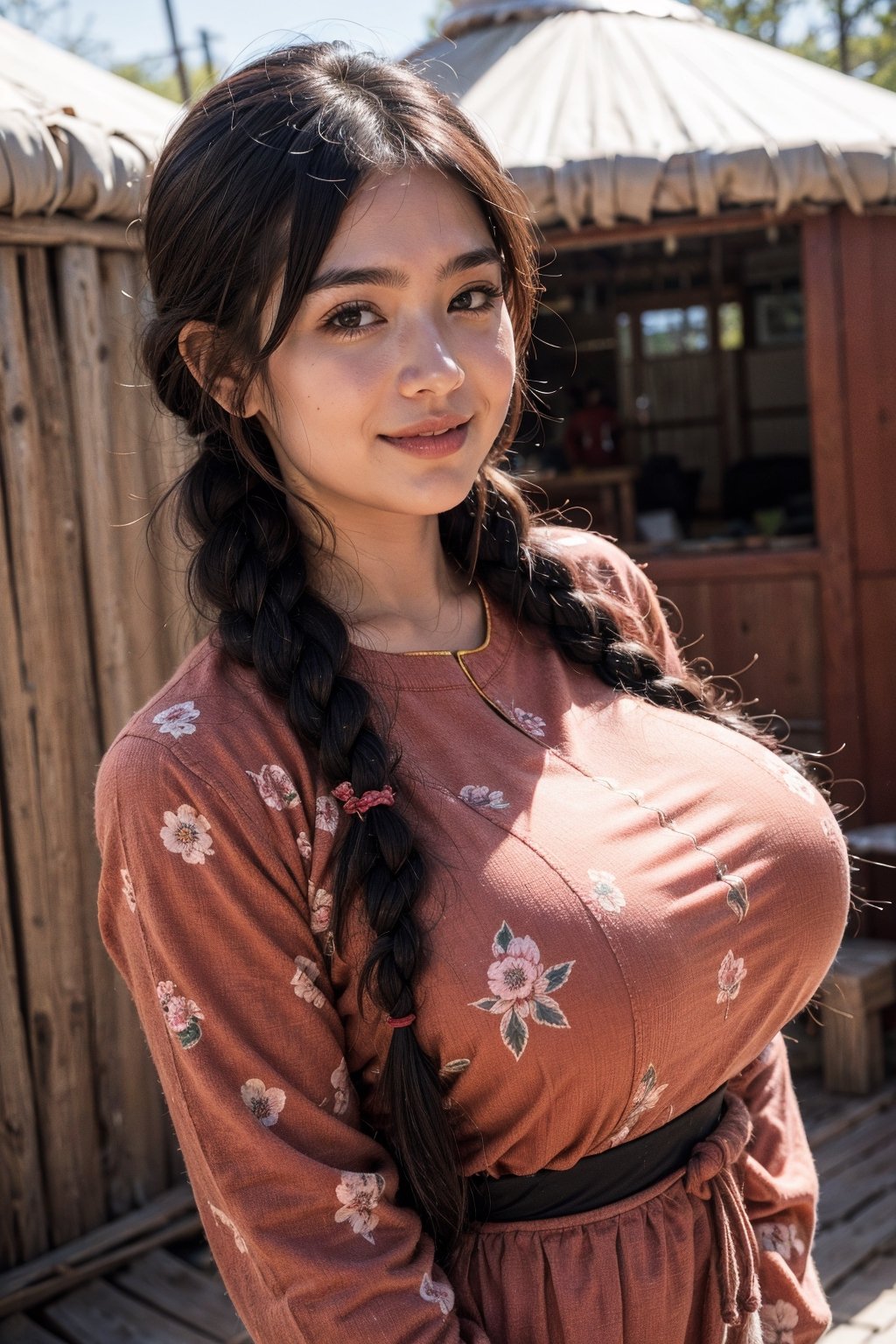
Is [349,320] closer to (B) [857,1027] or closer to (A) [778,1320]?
(A) [778,1320]

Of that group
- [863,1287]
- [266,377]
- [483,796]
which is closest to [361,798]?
[483,796]

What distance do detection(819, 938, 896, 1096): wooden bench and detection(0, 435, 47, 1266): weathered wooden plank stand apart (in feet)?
7.77

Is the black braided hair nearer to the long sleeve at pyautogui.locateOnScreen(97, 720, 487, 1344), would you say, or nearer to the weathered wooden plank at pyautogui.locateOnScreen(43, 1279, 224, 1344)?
the long sleeve at pyautogui.locateOnScreen(97, 720, 487, 1344)

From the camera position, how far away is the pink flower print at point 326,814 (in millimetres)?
1346

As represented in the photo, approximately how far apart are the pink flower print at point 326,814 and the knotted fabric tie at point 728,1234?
0.58m

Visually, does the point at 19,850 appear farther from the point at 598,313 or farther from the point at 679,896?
the point at 598,313

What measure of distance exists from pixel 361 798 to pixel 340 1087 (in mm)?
277

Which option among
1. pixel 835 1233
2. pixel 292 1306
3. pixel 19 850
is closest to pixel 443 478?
pixel 292 1306

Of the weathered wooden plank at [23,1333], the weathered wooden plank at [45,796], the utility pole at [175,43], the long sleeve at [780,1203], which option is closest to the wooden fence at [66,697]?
the weathered wooden plank at [45,796]

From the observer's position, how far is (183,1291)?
327 centimetres

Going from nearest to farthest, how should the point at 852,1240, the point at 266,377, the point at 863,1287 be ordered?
the point at 266,377 < the point at 863,1287 < the point at 852,1240

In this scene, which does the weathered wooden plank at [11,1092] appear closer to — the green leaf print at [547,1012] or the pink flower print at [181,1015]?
the pink flower print at [181,1015]

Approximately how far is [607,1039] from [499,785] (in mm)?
281

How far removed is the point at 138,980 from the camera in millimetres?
1308
